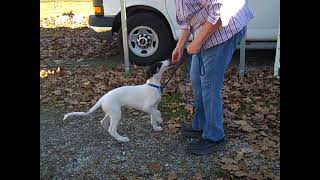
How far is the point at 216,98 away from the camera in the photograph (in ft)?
12.5

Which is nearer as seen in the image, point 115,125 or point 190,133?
point 115,125

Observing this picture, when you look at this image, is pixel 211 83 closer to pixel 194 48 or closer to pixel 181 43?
pixel 194 48

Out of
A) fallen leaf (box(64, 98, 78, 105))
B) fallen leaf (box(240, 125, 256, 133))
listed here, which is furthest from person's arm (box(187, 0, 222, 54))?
fallen leaf (box(64, 98, 78, 105))

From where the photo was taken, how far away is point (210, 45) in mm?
3596

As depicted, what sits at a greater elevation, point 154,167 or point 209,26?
point 209,26

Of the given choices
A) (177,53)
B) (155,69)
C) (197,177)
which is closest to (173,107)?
(155,69)

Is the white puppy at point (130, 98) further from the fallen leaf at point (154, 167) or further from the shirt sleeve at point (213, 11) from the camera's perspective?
the shirt sleeve at point (213, 11)

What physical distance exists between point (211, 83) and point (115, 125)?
1052 millimetres

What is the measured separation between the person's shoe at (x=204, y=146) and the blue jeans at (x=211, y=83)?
43 millimetres

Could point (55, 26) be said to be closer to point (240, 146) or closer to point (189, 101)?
point (189, 101)

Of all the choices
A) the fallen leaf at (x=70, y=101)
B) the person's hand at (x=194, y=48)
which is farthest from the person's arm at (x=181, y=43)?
the fallen leaf at (x=70, y=101)
